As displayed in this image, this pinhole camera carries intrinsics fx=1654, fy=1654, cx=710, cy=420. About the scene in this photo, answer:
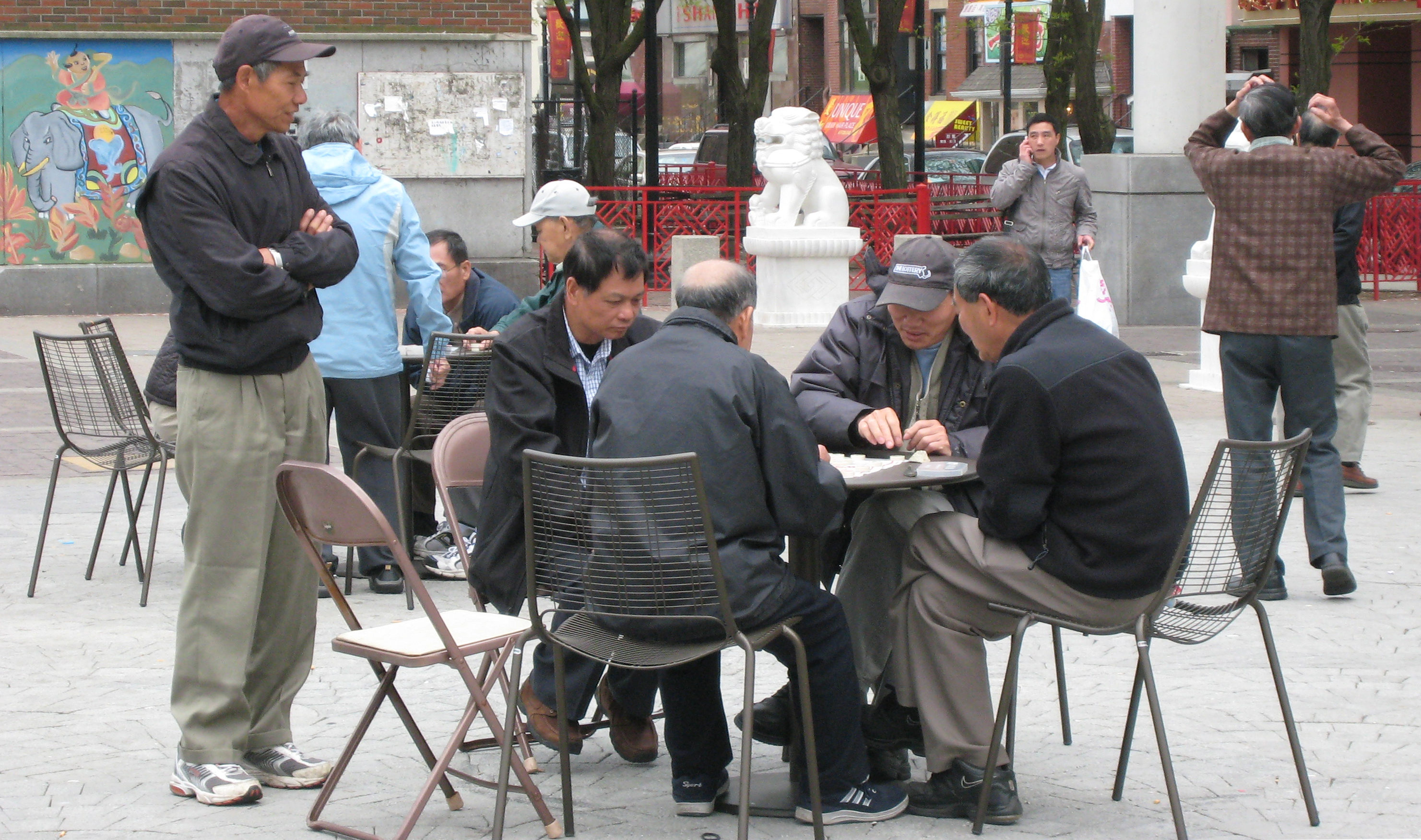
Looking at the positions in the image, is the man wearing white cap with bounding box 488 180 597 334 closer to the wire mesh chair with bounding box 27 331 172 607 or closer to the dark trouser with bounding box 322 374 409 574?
the dark trouser with bounding box 322 374 409 574

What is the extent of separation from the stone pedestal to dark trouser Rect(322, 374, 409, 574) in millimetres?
8254

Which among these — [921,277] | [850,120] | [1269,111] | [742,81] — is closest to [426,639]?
[921,277]

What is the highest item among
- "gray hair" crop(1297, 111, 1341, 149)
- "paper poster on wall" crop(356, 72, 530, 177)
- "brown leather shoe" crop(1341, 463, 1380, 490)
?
"paper poster on wall" crop(356, 72, 530, 177)

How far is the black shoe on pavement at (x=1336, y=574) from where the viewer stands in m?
6.29

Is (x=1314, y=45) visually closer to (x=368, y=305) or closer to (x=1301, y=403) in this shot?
(x=1301, y=403)

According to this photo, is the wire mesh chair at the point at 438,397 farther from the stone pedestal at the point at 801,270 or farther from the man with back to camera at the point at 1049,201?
the stone pedestal at the point at 801,270

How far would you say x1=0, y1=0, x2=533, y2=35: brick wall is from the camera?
50.8 feet

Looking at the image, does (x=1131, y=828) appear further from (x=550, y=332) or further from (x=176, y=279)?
(x=176, y=279)

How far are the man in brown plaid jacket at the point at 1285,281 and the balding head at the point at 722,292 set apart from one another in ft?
8.99

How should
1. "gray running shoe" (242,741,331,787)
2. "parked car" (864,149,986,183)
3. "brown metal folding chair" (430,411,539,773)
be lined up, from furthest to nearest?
"parked car" (864,149,986,183) → "brown metal folding chair" (430,411,539,773) → "gray running shoe" (242,741,331,787)

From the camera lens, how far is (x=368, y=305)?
6547 millimetres

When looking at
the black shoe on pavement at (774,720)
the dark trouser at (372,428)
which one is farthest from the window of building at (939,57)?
the black shoe on pavement at (774,720)

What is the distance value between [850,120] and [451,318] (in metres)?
42.7

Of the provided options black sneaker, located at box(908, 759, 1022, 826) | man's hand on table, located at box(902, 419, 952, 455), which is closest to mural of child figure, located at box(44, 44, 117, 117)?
man's hand on table, located at box(902, 419, 952, 455)
